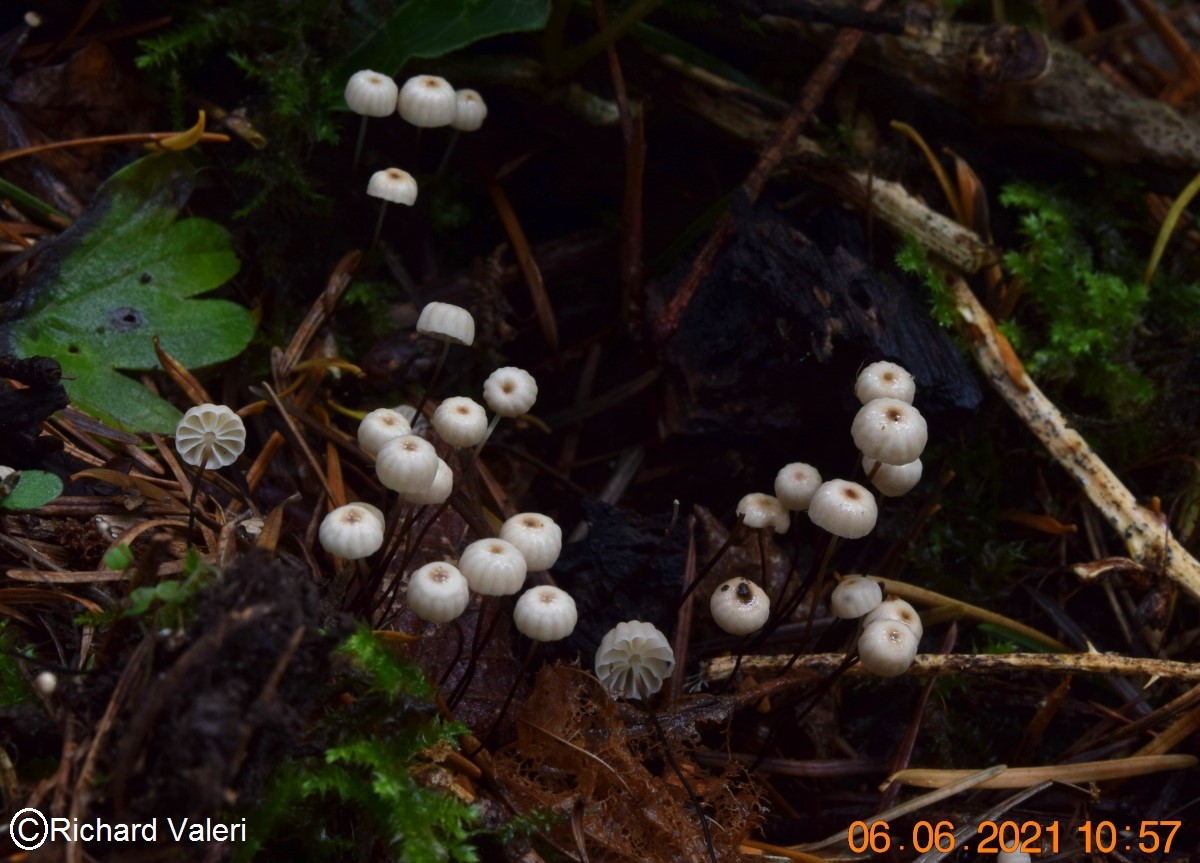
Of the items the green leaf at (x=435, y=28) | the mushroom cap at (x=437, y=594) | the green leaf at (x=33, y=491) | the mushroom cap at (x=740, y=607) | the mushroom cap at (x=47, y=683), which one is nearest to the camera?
the mushroom cap at (x=47, y=683)

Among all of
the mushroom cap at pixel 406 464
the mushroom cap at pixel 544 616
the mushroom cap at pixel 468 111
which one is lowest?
the mushroom cap at pixel 544 616

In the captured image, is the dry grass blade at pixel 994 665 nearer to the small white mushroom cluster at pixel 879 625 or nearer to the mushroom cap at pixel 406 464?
the small white mushroom cluster at pixel 879 625

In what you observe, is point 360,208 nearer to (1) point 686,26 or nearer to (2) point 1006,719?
(1) point 686,26

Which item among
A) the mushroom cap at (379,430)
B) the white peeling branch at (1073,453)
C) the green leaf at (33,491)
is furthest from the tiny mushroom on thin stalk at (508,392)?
the white peeling branch at (1073,453)

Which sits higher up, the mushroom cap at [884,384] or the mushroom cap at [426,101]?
the mushroom cap at [426,101]

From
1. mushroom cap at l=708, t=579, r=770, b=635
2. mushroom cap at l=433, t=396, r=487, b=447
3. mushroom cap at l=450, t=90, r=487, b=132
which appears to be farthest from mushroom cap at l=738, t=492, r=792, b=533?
mushroom cap at l=450, t=90, r=487, b=132

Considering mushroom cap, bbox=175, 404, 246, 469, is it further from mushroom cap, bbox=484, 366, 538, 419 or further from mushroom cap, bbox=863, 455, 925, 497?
mushroom cap, bbox=863, 455, 925, 497

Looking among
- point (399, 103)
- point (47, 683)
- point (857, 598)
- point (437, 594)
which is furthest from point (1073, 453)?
point (47, 683)
